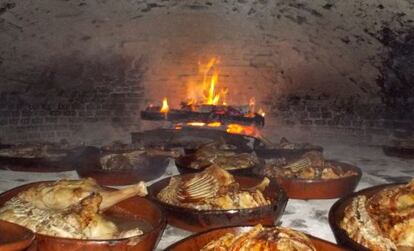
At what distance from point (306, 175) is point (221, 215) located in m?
1.31

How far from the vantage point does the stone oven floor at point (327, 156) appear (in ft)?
10.3

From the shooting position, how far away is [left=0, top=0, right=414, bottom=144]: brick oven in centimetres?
643

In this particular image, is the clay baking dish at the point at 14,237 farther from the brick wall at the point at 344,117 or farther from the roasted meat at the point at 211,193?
the brick wall at the point at 344,117

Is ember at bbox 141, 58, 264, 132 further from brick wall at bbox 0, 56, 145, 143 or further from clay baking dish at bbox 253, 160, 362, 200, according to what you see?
clay baking dish at bbox 253, 160, 362, 200

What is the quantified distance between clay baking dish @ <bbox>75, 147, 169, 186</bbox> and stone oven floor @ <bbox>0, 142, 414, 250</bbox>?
38 cm

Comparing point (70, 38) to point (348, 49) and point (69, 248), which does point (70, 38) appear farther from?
point (69, 248)

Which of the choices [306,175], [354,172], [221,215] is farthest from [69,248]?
[354,172]

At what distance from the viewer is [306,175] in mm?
3682

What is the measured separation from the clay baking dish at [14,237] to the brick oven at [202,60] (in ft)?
15.2

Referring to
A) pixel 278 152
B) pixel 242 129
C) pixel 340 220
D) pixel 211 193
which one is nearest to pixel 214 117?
pixel 242 129

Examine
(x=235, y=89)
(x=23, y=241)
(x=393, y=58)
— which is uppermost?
(x=393, y=58)

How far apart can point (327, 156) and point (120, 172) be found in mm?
3334

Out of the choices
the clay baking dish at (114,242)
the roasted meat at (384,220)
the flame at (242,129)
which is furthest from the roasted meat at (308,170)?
the flame at (242,129)

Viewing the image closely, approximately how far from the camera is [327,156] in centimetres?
610
